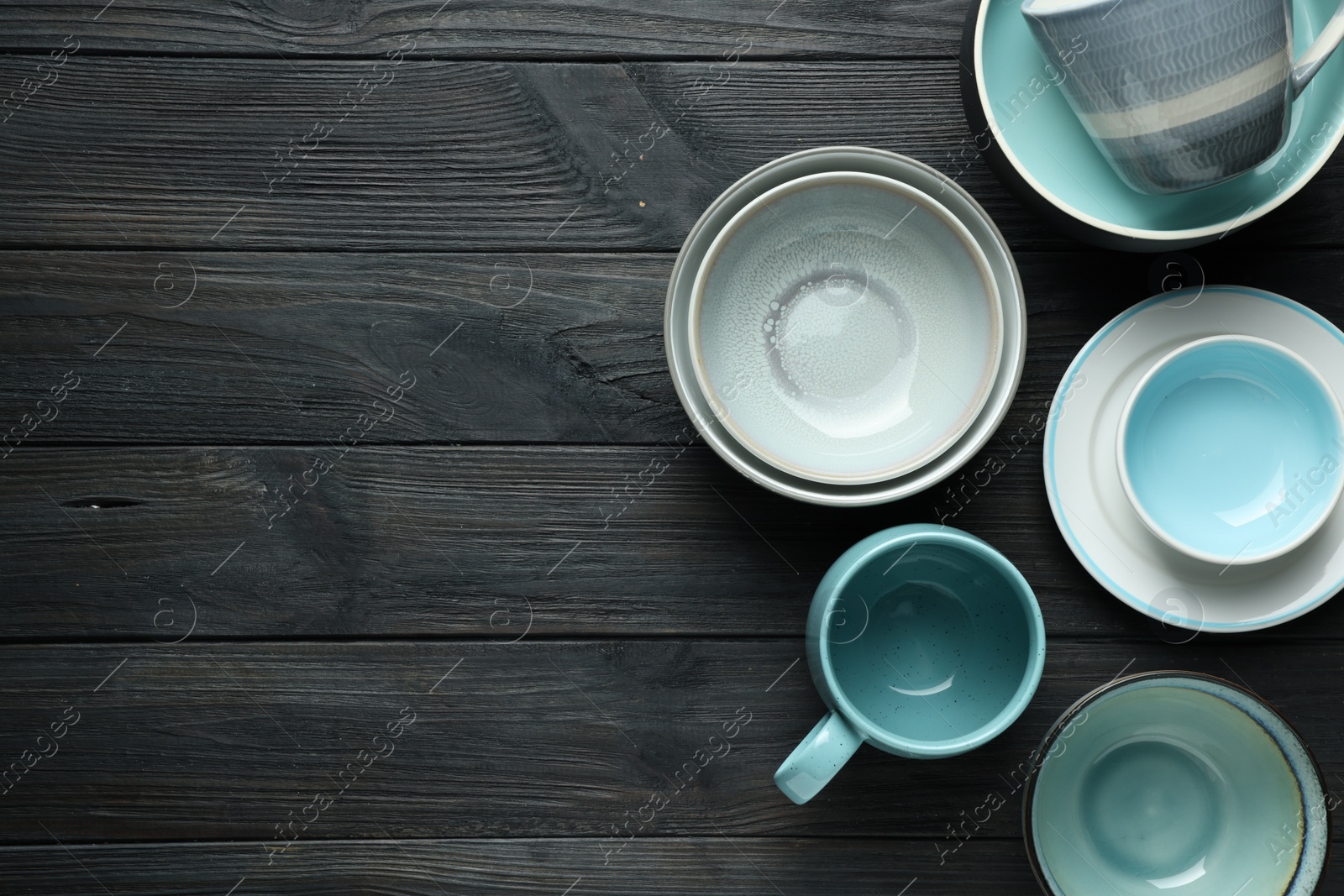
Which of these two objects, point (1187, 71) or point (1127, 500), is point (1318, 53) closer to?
point (1187, 71)

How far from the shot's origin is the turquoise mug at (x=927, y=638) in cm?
67

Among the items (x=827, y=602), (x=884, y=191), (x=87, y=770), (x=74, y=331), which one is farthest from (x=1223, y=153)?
(x=87, y=770)

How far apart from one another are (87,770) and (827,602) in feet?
2.12

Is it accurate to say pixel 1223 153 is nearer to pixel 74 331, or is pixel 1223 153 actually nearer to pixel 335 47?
pixel 335 47

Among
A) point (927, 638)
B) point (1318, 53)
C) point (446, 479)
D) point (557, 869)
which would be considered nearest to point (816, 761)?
point (927, 638)

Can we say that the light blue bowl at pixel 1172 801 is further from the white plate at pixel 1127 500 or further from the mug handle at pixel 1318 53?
the mug handle at pixel 1318 53

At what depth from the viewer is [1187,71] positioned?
0.57 m

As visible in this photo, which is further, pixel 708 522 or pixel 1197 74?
pixel 708 522

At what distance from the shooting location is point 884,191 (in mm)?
656

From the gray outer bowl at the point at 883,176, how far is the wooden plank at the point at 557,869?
1.03 ft

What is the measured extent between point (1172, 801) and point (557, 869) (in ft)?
1.69

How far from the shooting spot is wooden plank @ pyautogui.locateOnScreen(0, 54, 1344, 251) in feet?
2.33

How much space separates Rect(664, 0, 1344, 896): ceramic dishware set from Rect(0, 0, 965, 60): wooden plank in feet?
0.29

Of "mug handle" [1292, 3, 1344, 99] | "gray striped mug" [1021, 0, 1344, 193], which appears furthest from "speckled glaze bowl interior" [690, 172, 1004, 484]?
"mug handle" [1292, 3, 1344, 99]
